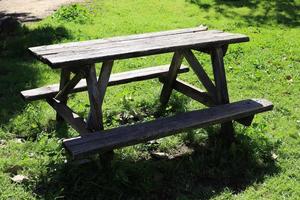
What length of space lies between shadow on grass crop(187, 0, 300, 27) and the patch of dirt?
3.54m

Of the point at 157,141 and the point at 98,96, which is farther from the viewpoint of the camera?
the point at 157,141

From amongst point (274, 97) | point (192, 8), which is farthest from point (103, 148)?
point (192, 8)

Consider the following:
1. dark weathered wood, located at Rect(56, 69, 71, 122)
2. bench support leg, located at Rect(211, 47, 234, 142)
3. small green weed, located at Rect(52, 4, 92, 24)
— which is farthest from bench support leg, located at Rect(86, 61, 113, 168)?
small green weed, located at Rect(52, 4, 92, 24)

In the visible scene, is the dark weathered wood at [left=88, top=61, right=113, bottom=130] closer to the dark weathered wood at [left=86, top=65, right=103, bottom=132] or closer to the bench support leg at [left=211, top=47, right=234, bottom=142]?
the dark weathered wood at [left=86, top=65, right=103, bottom=132]

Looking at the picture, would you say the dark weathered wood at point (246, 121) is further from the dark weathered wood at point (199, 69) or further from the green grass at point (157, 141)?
the dark weathered wood at point (199, 69)

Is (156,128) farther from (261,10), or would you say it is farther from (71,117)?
(261,10)

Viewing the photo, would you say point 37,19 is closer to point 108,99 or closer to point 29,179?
point 108,99

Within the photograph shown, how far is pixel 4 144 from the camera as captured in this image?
480 cm

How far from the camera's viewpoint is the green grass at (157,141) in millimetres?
4031

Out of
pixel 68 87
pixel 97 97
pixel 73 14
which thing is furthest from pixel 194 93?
pixel 73 14

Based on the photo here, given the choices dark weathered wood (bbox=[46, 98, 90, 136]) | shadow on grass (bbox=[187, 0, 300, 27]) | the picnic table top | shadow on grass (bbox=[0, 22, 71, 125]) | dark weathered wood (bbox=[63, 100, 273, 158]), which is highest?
the picnic table top

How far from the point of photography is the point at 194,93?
17.3ft

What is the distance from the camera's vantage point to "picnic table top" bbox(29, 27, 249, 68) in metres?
3.93

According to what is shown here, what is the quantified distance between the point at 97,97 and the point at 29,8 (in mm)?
8170
